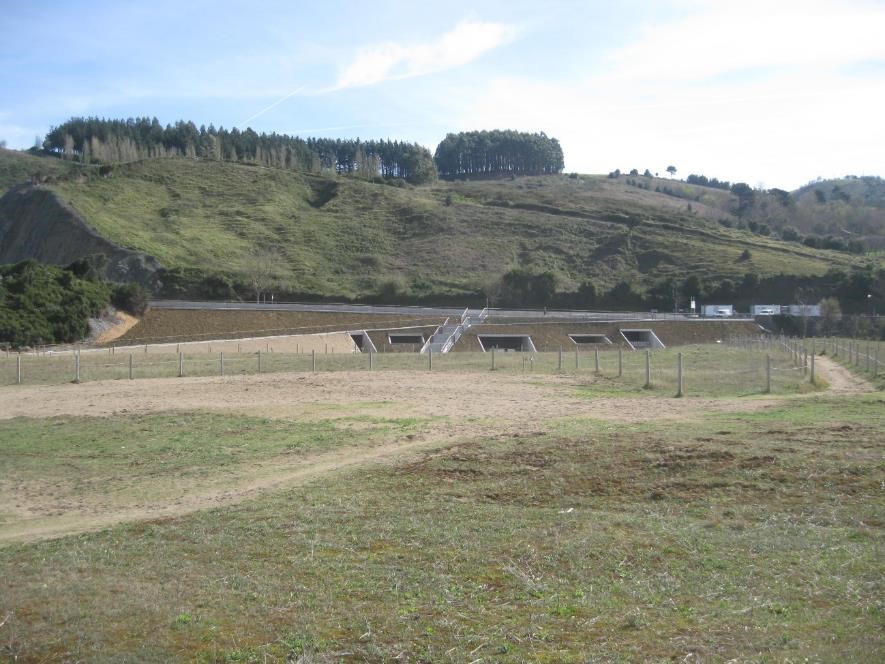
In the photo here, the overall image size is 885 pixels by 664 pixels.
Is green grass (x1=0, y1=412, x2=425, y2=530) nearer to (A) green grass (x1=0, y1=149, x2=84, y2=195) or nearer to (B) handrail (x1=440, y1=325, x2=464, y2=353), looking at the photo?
(B) handrail (x1=440, y1=325, x2=464, y2=353)

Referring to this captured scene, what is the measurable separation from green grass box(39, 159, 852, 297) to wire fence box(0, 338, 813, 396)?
47177 mm

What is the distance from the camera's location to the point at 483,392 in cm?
2600

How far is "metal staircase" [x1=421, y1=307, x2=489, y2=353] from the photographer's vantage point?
5821cm

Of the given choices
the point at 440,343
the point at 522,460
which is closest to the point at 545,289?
the point at 440,343

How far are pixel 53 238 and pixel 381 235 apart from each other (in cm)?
4034

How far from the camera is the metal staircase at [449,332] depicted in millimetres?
58206

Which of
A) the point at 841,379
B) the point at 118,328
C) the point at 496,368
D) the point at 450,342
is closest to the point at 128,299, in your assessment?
the point at 118,328

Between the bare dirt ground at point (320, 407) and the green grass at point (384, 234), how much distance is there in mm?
59692

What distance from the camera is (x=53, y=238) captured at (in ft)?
306

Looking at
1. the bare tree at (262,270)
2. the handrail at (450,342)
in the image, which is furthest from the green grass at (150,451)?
the bare tree at (262,270)

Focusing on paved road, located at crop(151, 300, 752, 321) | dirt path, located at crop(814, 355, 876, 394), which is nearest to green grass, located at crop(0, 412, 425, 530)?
dirt path, located at crop(814, 355, 876, 394)

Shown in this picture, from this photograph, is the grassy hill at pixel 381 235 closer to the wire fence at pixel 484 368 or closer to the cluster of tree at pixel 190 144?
the cluster of tree at pixel 190 144

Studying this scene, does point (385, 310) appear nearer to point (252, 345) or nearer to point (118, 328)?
point (252, 345)

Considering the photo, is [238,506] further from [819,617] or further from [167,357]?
[167,357]
